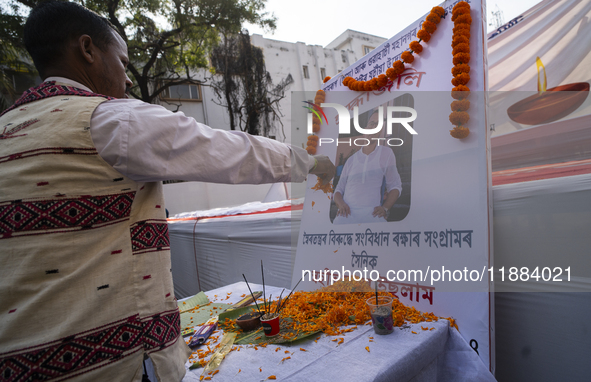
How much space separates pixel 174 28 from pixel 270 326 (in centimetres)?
1092

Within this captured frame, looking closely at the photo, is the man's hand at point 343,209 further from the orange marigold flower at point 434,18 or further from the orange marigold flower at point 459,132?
the orange marigold flower at point 434,18

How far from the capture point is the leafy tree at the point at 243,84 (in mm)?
12094

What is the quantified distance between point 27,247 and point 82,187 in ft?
0.60

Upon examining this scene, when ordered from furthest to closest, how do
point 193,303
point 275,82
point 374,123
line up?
1. point 275,82
2. point 193,303
3. point 374,123

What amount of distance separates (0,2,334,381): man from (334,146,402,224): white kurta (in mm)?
874

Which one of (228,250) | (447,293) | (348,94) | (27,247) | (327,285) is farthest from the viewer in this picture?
(228,250)

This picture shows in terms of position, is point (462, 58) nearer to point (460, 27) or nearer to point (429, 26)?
point (460, 27)

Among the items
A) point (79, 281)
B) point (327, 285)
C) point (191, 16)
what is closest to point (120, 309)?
point (79, 281)

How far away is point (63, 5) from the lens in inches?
39.1

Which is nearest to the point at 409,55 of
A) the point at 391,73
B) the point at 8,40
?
the point at 391,73

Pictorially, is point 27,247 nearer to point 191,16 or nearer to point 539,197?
point 539,197

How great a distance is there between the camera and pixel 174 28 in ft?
32.6

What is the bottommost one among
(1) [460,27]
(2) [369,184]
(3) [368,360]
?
(3) [368,360]

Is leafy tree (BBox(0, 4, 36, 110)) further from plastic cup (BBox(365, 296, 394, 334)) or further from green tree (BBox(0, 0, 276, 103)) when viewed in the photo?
plastic cup (BBox(365, 296, 394, 334))
